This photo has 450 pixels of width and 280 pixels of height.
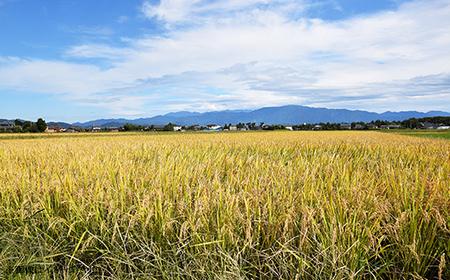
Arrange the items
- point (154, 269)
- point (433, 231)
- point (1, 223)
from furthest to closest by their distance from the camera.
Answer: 1. point (1, 223)
2. point (154, 269)
3. point (433, 231)

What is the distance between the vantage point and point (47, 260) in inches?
79.5

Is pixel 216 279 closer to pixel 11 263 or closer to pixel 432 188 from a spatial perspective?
pixel 11 263

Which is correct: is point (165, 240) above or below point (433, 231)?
below

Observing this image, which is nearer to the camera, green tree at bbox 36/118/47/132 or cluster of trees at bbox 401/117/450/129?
green tree at bbox 36/118/47/132

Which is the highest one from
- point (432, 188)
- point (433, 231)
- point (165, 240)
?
point (432, 188)

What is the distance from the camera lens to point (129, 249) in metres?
1.99

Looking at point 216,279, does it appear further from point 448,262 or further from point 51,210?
point 51,210

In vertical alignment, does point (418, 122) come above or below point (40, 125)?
above

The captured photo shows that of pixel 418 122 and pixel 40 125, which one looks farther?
pixel 418 122

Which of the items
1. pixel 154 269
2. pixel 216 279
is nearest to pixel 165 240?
pixel 154 269

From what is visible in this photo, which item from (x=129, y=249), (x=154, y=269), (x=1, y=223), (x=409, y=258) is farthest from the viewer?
(x=1, y=223)

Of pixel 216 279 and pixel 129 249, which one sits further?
pixel 129 249

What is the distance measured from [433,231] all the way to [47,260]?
3.02 meters

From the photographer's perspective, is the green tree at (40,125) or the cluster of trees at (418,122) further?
the cluster of trees at (418,122)
